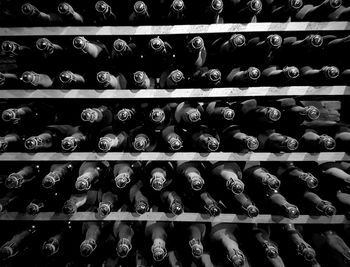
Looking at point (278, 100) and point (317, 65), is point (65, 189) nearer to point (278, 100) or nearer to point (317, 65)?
point (278, 100)

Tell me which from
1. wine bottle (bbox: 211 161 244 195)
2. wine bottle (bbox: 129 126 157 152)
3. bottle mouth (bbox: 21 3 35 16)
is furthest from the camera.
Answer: wine bottle (bbox: 129 126 157 152)

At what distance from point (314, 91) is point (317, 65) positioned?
0.84 ft

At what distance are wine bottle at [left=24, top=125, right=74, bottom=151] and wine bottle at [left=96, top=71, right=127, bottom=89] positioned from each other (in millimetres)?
362

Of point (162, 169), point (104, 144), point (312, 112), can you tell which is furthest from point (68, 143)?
point (312, 112)

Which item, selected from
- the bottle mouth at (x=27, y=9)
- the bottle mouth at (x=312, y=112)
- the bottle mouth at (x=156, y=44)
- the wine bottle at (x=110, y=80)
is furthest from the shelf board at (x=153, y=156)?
the bottle mouth at (x=27, y=9)

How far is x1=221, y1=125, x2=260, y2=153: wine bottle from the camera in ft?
3.72

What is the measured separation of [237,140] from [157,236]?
666 millimetres

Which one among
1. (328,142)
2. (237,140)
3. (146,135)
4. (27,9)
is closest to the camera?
(27,9)

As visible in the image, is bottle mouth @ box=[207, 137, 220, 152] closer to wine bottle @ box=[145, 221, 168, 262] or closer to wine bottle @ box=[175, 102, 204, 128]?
wine bottle @ box=[175, 102, 204, 128]

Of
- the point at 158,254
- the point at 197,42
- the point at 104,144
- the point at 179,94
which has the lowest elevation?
the point at 158,254

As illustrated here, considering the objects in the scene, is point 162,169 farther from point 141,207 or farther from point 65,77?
point 65,77

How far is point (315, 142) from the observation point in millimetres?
1242

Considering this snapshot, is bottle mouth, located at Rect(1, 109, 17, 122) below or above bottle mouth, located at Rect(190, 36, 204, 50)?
below

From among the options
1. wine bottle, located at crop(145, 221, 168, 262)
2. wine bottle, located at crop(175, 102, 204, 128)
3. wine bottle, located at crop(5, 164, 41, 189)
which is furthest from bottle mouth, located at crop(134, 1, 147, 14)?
wine bottle, located at crop(145, 221, 168, 262)
